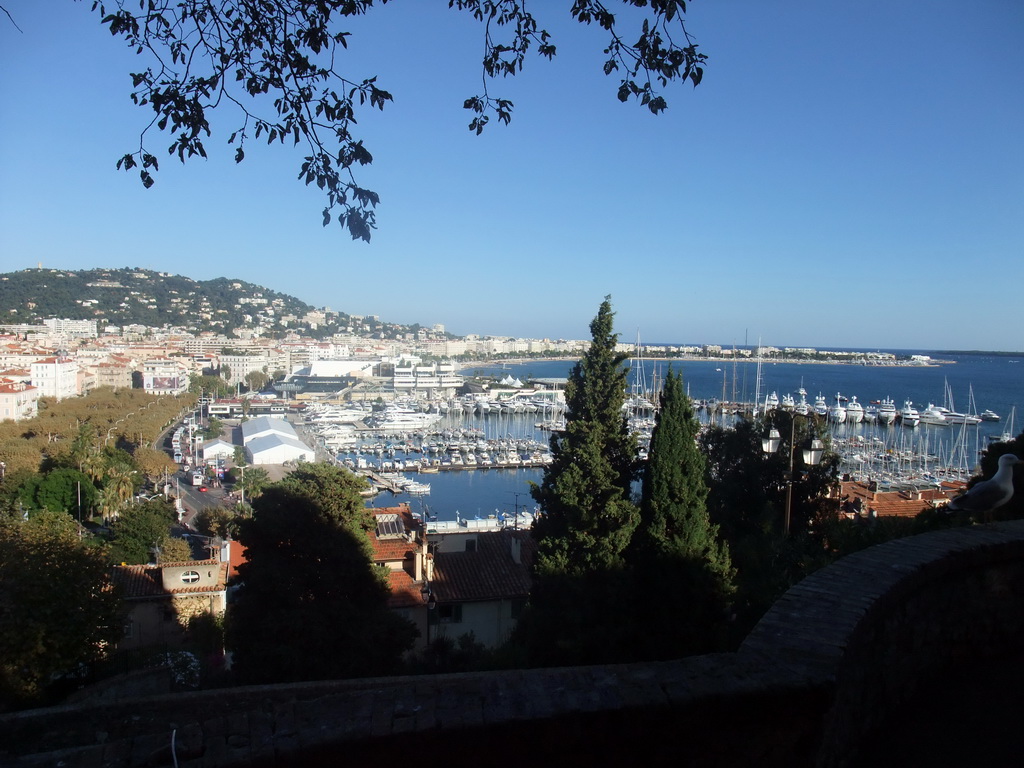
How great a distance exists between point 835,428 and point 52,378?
50.9 meters

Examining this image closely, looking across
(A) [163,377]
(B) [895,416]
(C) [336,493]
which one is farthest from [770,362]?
(C) [336,493]

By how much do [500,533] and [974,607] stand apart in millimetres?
9000

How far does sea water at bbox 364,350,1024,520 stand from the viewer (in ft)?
89.7

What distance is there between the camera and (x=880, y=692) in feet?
7.51

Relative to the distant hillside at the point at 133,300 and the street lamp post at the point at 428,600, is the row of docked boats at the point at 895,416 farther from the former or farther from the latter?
the distant hillside at the point at 133,300

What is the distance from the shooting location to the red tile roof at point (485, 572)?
917 centimetres

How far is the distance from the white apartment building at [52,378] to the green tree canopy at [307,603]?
39.9m

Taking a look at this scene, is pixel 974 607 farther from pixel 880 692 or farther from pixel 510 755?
pixel 510 755

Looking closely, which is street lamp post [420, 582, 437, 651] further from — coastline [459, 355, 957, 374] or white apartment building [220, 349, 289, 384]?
coastline [459, 355, 957, 374]

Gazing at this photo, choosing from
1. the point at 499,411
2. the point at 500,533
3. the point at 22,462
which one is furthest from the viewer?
the point at 499,411

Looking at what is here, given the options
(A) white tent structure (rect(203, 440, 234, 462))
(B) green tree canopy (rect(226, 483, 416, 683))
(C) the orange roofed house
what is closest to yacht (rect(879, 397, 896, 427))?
(A) white tent structure (rect(203, 440, 234, 462))

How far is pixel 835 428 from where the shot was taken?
4653 cm

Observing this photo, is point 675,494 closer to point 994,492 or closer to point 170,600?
point 994,492

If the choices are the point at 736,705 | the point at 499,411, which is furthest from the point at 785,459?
the point at 499,411
